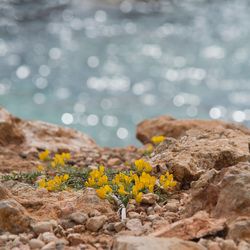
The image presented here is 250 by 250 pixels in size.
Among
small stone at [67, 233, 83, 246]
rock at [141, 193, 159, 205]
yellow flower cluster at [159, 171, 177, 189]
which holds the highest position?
yellow flower cluster at [159, 171, 177, 189]

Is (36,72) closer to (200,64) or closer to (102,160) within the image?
(200,64)

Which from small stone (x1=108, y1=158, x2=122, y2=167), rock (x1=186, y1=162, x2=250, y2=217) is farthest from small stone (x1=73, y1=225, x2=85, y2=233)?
small stone (x1=108, y1=158, x2=122, y2=167)

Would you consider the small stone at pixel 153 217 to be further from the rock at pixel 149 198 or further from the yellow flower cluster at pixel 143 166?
the yellow flower cluster at pixel 143 166

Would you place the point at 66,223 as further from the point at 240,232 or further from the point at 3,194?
the point at 240,232

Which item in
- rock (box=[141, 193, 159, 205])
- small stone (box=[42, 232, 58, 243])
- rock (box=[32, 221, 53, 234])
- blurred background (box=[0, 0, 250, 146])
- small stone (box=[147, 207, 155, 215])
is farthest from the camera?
blurred background (box=[0, 0, 250, 146])

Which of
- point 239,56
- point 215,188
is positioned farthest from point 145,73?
point 215,188

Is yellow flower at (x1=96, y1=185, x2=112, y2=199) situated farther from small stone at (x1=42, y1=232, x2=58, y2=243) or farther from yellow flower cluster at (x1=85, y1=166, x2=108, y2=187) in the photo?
small stone at (x1=42, y1=232, x2=58, y2=243)
